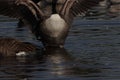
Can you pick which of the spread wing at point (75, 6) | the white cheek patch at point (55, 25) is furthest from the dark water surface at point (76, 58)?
the spread wing at point (75, 6)

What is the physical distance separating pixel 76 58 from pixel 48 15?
118 inches

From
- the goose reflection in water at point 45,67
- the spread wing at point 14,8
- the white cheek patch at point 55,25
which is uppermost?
the goose reflection in water at point 45,67

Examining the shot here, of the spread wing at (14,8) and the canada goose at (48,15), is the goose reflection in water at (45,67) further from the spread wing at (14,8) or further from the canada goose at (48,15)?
the spread wing at (14,8)

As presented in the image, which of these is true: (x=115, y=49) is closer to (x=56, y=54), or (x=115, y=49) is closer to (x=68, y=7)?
(x=56, y=54)

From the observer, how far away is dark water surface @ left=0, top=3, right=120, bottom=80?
12820 mm

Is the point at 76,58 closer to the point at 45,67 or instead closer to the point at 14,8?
the point at 45,67

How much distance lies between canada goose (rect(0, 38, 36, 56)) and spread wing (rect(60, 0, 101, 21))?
2.26m

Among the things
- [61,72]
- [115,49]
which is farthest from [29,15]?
[61,72]

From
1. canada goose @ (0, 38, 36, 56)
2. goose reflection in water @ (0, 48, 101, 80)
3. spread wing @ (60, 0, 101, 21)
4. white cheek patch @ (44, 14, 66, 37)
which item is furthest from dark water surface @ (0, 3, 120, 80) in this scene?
spread wing @ (60, 0, 101, 21)

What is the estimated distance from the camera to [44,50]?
16.9 metres

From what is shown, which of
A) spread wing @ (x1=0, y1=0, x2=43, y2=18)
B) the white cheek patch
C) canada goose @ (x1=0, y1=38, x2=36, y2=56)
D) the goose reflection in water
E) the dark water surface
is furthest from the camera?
spread wing @ (x1=0, y1=0, x2=43, y2=18)

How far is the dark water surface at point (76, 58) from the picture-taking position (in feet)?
42.1

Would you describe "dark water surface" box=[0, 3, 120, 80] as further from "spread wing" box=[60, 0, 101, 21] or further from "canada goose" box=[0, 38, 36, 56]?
"spread wing" box=[60, 0, 101, 21]

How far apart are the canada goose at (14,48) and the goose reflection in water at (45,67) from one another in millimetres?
Result: 416
